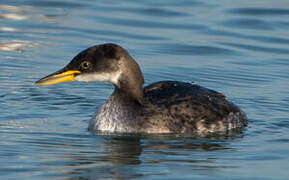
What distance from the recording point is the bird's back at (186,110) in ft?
39.5

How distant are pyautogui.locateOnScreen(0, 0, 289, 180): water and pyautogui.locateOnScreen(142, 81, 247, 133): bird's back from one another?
299 millimetres

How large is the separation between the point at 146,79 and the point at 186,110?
3538 millimetres

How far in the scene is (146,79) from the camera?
619 inches

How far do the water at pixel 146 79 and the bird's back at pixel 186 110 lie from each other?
30 cm

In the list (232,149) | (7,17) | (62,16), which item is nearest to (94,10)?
(62,16)

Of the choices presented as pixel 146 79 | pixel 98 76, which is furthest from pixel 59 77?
pixel 146 79

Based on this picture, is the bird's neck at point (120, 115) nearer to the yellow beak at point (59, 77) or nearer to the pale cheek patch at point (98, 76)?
the pale cheek patch at point (98, 76)

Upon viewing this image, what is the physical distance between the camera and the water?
33.9 ft

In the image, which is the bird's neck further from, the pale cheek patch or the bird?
the pale cheek patch

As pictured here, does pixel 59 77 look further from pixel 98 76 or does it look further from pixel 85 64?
pixel 98 76

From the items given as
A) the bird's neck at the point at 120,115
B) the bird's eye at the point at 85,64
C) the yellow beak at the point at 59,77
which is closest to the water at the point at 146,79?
the bird's neck at the point at 120,115

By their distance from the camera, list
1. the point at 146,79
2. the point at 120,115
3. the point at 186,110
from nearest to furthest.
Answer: the point at 120,115
the point at 186,110
the point at 146,79

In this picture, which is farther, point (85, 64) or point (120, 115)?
point (120, 115)

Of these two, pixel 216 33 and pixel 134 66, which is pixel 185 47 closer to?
pixel 216 33
